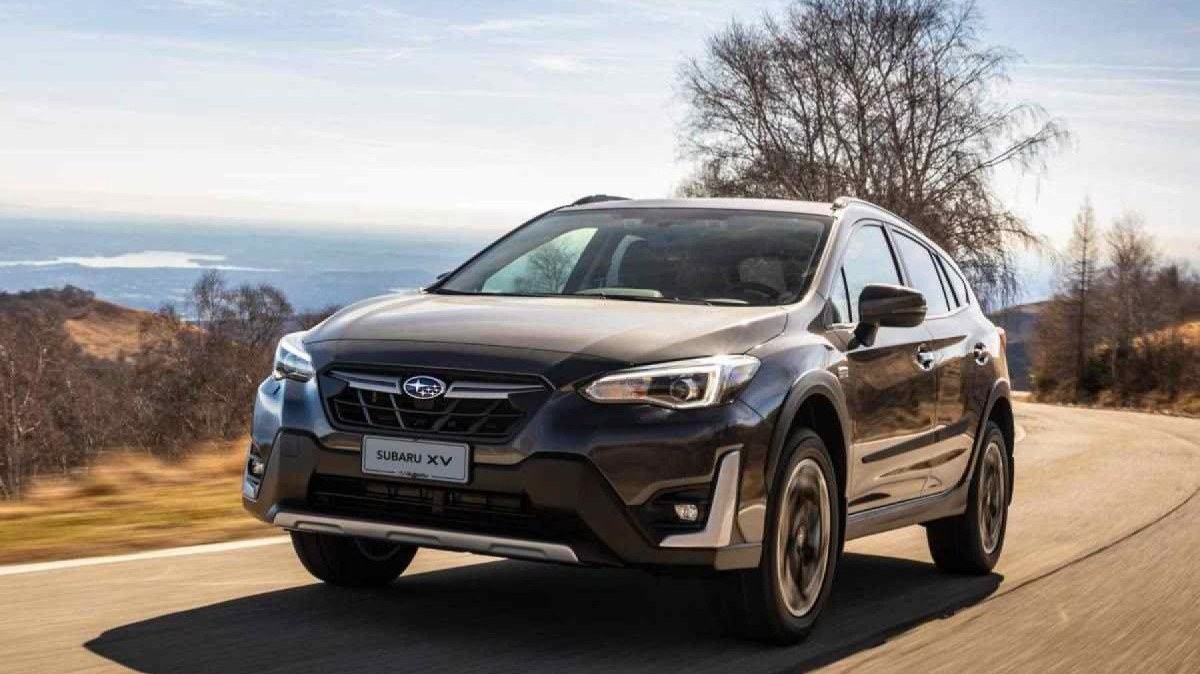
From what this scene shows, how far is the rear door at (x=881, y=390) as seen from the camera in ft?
20.4

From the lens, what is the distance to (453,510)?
200 inches

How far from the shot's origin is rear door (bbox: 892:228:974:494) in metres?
7.26

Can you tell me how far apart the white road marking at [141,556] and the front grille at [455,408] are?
204cm

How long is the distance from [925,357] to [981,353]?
106 cm

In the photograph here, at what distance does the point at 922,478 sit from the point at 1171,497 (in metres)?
7.06

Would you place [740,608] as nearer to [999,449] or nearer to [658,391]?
[658,391]

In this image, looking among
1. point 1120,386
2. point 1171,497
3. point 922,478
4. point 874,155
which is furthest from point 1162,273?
point 922,478

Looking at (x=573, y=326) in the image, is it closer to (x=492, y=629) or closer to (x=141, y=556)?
(x=492, y=629)

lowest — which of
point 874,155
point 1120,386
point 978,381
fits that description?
point 1120,386

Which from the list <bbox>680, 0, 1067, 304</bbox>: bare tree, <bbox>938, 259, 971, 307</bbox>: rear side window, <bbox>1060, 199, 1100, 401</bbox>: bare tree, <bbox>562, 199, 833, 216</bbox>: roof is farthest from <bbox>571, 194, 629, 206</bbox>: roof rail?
<bbox>1060, 199, 1100, 401</bbox>: bare tree

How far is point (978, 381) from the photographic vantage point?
7891 mm

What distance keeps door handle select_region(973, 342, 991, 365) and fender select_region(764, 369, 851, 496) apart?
83.9 inches

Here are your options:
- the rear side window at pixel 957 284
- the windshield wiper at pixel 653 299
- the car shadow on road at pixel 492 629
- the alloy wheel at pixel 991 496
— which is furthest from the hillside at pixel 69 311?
the windshield wiper at pixel 653 299

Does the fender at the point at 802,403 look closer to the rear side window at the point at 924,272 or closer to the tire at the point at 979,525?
the rear side window at the point at 924,272
